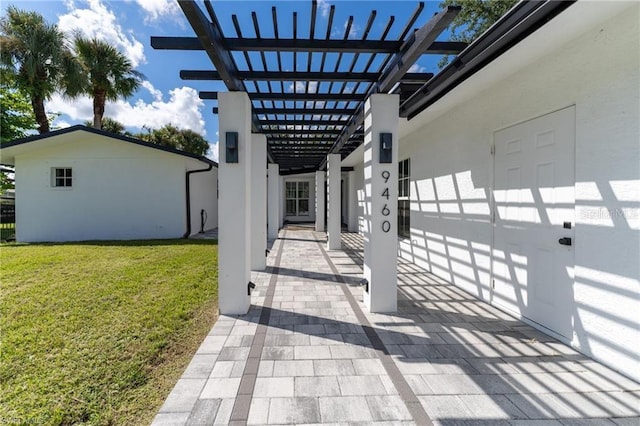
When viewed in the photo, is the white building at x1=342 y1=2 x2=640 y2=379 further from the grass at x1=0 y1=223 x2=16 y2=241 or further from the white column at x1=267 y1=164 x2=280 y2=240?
the grass at x1=0 y1=223 x2=16 y2=241

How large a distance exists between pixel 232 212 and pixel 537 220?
3.44 m

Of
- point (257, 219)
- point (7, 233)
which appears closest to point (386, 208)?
point (257, 219)

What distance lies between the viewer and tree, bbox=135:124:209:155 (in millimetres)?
19067

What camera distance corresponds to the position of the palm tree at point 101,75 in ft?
35.8

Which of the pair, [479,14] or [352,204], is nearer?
[479,14]

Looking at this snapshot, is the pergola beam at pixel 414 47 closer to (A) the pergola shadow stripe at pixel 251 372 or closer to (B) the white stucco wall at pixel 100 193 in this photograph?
(A) the pergola shadow stripe at pixel 251 372

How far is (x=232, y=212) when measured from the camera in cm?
340

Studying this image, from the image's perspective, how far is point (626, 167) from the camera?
215cm

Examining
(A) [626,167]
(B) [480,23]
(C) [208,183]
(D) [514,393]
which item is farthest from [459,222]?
(C) [208,183]

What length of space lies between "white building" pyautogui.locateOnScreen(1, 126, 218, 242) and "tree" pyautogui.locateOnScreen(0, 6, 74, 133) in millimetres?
3158

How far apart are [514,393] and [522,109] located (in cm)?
285

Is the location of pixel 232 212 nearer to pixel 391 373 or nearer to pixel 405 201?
pixel 391 373

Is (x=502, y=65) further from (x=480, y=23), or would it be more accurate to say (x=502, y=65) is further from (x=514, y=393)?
(x=480, y=23)

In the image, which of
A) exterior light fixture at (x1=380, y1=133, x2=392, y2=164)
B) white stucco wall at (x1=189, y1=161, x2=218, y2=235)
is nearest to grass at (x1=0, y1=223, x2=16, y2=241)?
white stucco wall at (x1=189, y1=161, x2=218, y2=235)
